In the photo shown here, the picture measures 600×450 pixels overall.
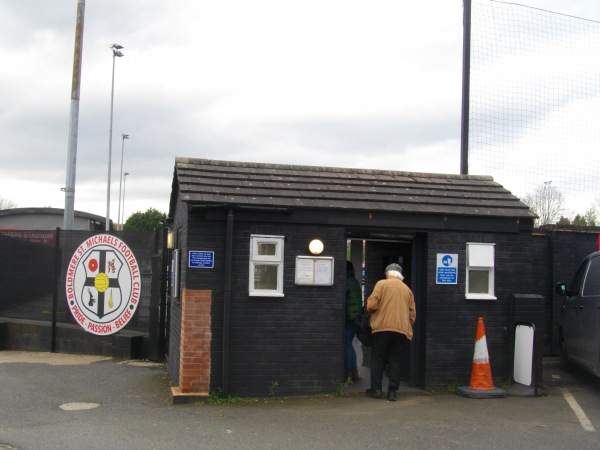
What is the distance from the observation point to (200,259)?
26.7 ft

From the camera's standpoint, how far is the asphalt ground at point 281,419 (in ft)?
20.9

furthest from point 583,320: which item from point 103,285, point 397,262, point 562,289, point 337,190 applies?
point 103,285

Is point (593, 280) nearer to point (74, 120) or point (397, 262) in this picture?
point (397, 262)

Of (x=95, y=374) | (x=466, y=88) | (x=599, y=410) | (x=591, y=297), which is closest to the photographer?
(x=599, y=410)

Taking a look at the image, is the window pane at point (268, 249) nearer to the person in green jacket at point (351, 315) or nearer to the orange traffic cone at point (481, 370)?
the person in green jacket at point (351, 315)

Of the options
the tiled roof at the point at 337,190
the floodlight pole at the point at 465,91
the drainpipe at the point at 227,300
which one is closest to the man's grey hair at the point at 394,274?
the tiled roof at the point at 337,190

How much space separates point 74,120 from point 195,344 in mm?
8068

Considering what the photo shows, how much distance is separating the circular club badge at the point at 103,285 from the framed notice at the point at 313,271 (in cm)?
399

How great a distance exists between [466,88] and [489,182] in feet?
10.1

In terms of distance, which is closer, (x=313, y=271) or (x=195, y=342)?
(x=195, y=342)

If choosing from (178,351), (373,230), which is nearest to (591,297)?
(373,230)

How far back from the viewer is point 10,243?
12797 mm

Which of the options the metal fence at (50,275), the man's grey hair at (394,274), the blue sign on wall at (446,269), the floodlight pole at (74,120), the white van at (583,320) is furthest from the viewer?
the floodlight pole at (74,120)

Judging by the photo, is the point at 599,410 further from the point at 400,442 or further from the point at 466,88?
the point at 466,88
